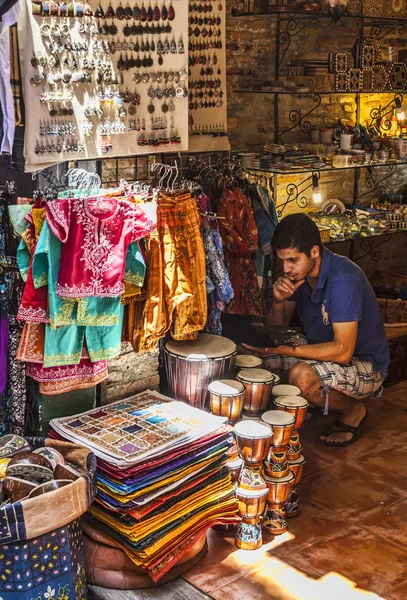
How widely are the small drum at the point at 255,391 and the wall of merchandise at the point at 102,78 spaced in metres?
1.39

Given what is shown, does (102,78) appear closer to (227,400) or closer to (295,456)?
(227,400)

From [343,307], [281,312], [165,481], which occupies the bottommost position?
[165,481]

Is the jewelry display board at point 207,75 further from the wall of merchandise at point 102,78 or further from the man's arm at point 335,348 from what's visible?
the man's arm at point 335,348

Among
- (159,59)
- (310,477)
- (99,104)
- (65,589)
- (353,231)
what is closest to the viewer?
(65,589)

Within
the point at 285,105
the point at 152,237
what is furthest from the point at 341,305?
the point at 285,105

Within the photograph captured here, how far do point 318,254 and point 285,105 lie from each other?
1937 millimetres

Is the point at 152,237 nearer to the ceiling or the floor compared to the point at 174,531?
→ nearer to the ceiling

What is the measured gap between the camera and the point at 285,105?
657 cm

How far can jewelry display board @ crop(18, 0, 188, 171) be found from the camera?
12.7 ft

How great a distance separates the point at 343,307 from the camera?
4.96 metres

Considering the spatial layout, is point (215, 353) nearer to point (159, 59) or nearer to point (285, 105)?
point (159, 59)

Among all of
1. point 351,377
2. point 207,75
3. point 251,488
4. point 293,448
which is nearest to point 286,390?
point 293,448

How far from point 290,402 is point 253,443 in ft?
1.67

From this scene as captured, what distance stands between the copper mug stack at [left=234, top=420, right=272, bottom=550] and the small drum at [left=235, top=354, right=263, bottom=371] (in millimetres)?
687
